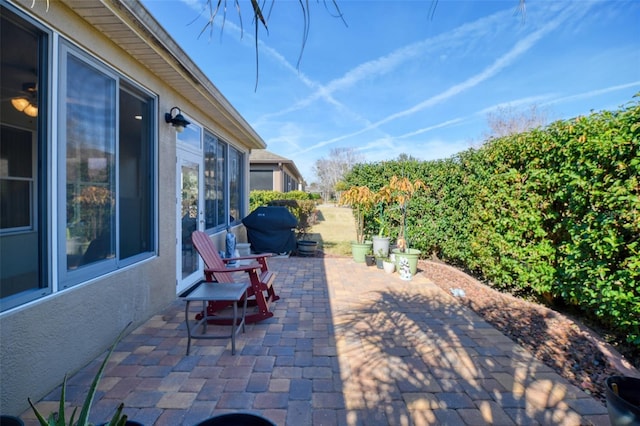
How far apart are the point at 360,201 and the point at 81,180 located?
5204 millimetres

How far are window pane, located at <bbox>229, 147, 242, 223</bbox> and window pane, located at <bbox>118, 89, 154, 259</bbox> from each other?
11.8ft

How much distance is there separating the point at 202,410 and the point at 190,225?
3347mm

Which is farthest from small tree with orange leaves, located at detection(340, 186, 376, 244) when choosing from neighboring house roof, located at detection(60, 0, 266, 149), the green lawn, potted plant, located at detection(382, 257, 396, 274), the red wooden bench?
the red wooden bench

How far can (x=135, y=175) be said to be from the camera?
3.58m

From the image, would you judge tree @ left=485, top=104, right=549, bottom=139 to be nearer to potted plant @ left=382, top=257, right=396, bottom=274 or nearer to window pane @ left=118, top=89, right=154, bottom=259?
potted plant @ left=382, top=257, right=396, bottom=274

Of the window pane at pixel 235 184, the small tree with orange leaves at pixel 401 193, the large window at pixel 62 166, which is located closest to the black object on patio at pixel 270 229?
the window pane at pixel 235 184

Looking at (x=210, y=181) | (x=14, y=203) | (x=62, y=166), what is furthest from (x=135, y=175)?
(x=210, y=181)

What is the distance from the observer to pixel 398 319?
3.79 metres

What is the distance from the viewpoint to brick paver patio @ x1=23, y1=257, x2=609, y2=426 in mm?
2072

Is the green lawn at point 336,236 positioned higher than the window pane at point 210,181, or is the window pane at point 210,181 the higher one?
the window pane at point 210,181

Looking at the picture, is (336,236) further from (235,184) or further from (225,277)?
(225,277)

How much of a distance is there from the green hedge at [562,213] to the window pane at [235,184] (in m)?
4.89

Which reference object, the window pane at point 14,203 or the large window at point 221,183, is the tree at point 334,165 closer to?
the large window at point 221,183

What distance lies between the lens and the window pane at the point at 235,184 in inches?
295
